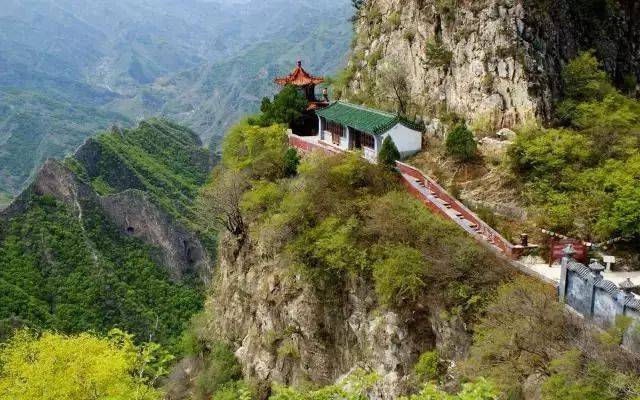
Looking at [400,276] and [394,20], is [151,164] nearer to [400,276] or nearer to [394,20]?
[394,20]

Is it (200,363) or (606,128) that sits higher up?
(606,128)

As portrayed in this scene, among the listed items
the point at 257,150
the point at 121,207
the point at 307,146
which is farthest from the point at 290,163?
the point at 121,207

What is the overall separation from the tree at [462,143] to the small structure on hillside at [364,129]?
120 inches

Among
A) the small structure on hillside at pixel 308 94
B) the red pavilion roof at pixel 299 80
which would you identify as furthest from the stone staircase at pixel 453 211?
the red pavilion roof at pixel 299 80

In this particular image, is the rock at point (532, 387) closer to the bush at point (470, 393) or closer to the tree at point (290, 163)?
the bush at point (470, 393)

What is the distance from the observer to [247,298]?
98.3 ft

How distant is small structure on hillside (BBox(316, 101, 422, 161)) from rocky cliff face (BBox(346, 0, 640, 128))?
71.8 inches

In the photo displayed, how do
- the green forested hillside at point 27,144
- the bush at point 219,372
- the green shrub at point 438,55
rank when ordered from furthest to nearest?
the green forested hillside at point 27,144 < the green shrub at point 438,55 < the bush at point 219,372

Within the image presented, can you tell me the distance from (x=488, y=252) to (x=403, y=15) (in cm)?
1739

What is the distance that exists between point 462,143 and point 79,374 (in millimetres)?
16613

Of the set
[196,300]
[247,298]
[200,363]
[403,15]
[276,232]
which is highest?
[403,15]

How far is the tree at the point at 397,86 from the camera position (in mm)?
31438

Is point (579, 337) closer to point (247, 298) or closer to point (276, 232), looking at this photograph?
point (276, 232)

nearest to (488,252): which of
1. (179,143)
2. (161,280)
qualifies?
(161,280)
